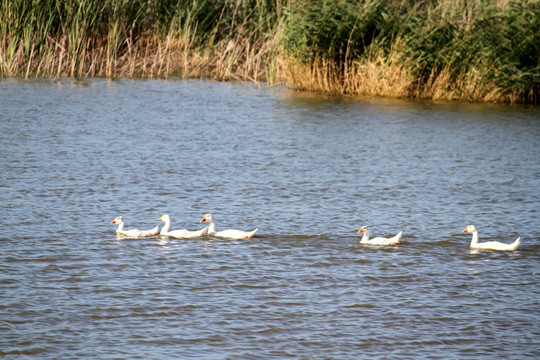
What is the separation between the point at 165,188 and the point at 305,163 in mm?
3166

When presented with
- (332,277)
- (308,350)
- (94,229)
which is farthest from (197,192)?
(308,350)

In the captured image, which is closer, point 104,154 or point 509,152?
point 104,154

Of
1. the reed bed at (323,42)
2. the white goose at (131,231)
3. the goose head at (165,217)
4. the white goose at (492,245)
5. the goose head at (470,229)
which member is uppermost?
the reed bed at (323,42)

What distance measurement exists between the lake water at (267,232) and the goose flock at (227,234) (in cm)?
12

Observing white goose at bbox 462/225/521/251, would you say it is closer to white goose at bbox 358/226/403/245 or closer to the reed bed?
white goose at bbox 358/226/403/245

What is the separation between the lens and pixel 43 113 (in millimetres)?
18125

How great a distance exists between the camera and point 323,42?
67.5ft

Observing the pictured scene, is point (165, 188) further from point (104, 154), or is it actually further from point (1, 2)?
point (1, 2)

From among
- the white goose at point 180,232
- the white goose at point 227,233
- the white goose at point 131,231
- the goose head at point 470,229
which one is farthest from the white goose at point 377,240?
the white goose at point 131,231

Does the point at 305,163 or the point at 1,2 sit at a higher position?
the point at 1,2

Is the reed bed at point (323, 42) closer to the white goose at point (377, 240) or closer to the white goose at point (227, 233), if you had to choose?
the white goose at point (377, 240)

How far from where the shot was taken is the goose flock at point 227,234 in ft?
31.2

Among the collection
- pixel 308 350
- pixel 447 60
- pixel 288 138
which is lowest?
pixel 308 350

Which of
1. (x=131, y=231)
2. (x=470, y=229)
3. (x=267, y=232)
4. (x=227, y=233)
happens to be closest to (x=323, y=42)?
(x=267, y=232)
